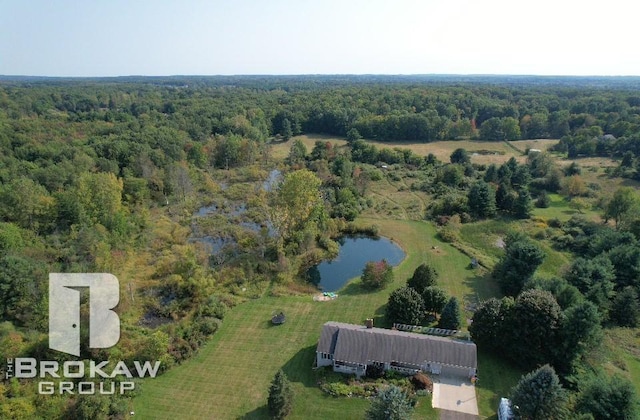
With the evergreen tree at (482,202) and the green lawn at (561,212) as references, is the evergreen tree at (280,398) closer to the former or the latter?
the evergreen tree at (482,202)

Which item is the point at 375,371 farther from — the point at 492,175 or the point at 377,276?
→ the point at 492,175

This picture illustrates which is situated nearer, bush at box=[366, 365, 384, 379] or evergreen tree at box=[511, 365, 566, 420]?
evergreen tree at box=[511, 365, 566, 420]

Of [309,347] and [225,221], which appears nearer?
[309,347]

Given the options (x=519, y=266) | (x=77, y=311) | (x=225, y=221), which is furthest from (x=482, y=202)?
(x=77, y=311)

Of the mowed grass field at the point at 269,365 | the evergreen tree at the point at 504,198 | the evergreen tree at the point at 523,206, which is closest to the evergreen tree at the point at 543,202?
the evergreen tree at the point at 523,206

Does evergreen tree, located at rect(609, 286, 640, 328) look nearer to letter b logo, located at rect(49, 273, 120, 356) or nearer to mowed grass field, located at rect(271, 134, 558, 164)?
letter b logo, located at rect(49, 273, 120, 356)

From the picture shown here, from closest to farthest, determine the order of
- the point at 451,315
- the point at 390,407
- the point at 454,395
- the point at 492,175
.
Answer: the point at 390,407 → the point at 454,395 → the point at 451,315 → the point at 492,175

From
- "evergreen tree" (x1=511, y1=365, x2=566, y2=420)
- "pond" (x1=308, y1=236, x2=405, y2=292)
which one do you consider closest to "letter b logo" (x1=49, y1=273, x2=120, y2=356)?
"pond" (x1=308, y1=236, x2=405, y2=292)
